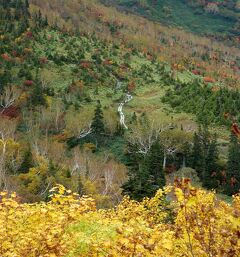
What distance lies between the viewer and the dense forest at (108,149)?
33.3 ft

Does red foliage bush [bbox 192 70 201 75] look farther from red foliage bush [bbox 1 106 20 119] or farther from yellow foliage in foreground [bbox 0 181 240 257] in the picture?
yellow foliage in foreground [bbox 0 181 240 257]

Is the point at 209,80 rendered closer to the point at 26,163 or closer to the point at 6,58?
the point at 6,58

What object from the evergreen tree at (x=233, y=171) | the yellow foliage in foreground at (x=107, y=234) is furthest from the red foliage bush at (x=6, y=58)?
→ the yellow foliage in foreground at (x=107, y=234)

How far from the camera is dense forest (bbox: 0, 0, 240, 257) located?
10.1 meters

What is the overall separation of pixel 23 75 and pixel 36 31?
38.5 metres

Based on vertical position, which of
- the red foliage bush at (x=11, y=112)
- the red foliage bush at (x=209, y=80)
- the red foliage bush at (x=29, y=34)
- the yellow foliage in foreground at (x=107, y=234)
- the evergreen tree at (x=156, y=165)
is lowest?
the red foliage bush at (x=209, y=80)

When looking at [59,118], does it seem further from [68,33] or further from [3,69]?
[68,33]

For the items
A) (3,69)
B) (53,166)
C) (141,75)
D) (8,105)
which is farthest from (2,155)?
(141,75)

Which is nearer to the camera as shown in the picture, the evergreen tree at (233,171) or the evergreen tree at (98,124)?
the evergreen tree at (233,171)

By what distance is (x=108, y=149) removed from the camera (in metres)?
75.5

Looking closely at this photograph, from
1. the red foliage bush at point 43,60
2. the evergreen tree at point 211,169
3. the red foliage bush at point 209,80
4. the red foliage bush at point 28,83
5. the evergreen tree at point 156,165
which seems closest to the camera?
Result: the evergreen tree at point 156,165

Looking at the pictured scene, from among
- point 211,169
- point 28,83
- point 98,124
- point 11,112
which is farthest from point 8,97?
point 211,169

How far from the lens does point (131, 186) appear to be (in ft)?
127

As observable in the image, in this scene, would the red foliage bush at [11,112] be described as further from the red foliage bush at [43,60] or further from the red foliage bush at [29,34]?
the red foliage bush at [29,34]
